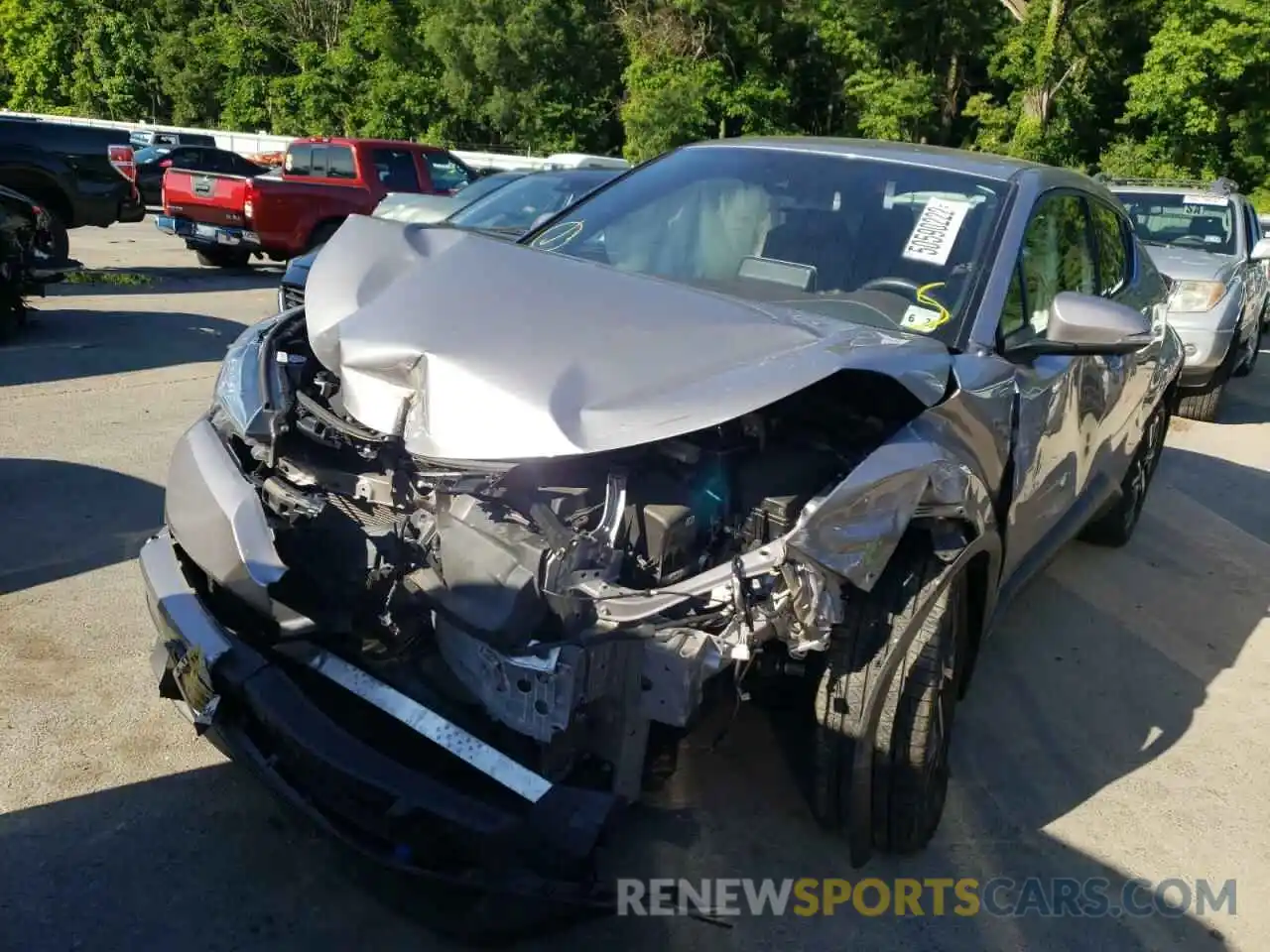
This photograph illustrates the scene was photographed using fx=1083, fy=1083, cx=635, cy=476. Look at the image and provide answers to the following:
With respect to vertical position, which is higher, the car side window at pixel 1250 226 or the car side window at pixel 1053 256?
the car side window at pixel 1053 256

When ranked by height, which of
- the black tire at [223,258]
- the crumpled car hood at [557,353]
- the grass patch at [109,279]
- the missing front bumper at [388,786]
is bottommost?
the black tire at [223,258]

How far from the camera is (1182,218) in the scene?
34.1 feet

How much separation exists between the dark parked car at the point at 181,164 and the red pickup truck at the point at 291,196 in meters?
3.99

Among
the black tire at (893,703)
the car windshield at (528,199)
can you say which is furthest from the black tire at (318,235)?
the black tire at (893,703)

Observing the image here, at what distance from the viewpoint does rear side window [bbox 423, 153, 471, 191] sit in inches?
592

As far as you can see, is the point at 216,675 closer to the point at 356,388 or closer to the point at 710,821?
the point at 356,388

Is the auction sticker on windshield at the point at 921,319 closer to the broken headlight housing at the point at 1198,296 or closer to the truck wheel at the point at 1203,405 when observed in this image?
the broken headlight housing at the point at 1198,296

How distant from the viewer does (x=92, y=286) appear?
11.6m

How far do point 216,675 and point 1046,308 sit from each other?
2884 millimetres

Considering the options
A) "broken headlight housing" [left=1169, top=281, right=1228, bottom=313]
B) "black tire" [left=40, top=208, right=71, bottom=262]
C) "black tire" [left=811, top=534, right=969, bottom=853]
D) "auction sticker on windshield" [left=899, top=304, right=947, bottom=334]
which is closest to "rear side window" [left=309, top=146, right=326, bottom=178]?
"black tire" [left=40, top=208, right=71, bottom=262]

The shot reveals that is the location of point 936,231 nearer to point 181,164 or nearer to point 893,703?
point 893,703

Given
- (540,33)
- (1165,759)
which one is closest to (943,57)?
(540,33)

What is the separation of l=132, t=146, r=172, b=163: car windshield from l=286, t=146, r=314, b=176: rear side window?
783 centimetres

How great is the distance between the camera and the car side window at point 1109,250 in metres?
4.56
